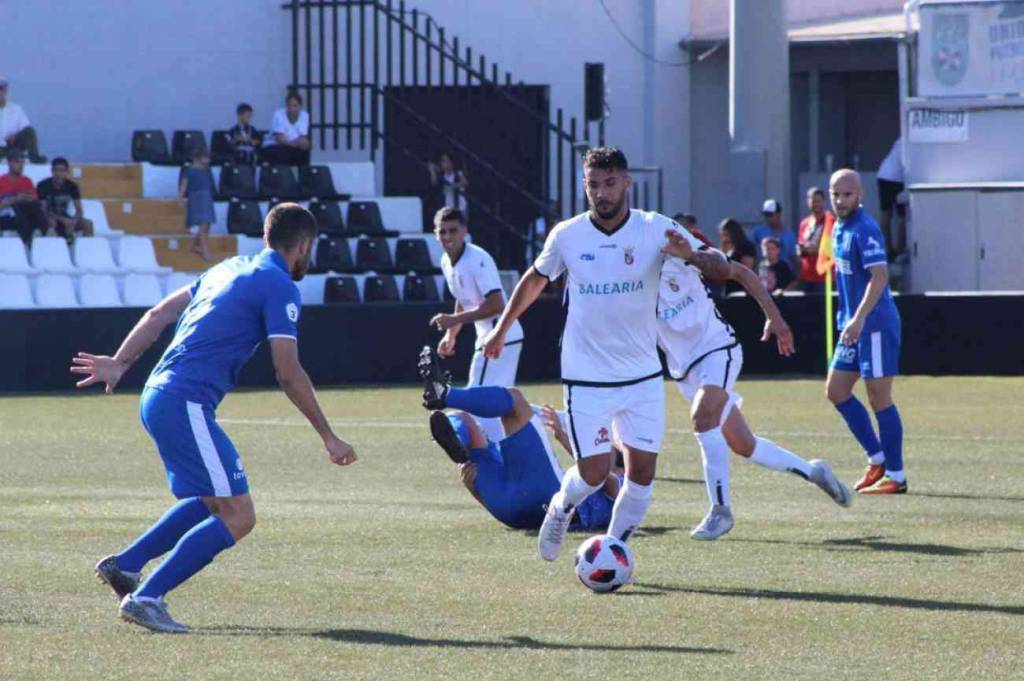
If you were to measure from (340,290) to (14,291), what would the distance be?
4.12 meters

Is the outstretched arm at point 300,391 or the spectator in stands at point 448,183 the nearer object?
the outstretched arm at point 300,391

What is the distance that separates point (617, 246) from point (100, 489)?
522 cm

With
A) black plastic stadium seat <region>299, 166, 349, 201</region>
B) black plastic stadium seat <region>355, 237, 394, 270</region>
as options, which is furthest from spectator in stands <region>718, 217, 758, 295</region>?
black plastic stadium seat <region>299, 166, 349, 201</region>

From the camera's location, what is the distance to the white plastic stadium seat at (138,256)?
25.1 m

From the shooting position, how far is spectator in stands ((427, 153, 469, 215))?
91.2 ft

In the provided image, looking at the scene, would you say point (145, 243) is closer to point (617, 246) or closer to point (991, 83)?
point (991, 83)

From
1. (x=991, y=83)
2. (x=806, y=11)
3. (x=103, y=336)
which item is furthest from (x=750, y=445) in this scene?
(x=806, y=11)

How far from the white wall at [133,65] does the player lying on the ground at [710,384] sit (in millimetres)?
18780

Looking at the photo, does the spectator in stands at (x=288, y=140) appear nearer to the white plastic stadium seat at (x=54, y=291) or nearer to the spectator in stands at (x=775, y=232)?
the white plastic stadium seat at (x=54, y=291)

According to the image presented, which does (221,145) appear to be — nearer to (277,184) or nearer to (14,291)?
(277,184)

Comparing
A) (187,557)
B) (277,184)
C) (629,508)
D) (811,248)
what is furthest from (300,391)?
(277,184)

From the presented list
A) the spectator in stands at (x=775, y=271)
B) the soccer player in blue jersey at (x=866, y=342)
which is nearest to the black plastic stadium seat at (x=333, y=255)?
the spectator in stands at (x=775, y=271)

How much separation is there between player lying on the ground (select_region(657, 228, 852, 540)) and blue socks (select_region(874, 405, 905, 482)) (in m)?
1.39

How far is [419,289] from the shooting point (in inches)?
1023
